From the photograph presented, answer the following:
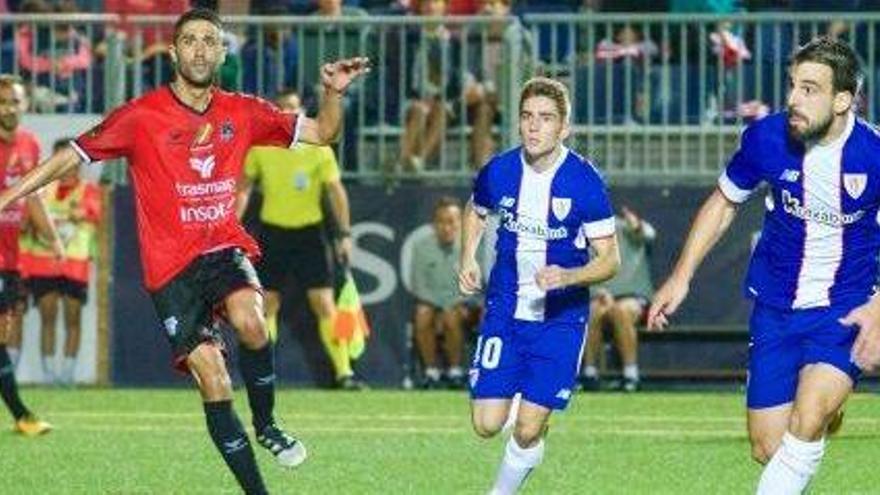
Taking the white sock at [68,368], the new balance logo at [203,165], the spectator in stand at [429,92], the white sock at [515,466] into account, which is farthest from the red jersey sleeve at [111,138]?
the spectator in stand at [429,92]

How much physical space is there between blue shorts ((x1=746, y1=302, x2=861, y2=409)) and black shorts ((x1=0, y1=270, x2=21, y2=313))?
767 centimetres

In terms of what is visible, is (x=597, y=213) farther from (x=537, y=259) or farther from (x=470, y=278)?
(x=470, y=278)

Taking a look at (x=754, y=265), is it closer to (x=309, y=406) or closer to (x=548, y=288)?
(x=548, y=288)

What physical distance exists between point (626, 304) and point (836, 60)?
11.8 meters

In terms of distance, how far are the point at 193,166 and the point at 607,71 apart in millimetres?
10252

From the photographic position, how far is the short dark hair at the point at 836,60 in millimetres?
11547

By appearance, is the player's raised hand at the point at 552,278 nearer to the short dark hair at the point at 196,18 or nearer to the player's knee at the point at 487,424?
the player's knee at the point at 487,424

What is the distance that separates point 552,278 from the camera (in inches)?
506

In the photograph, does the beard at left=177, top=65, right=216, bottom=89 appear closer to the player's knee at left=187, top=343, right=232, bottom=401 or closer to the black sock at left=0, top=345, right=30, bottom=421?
the player's knee at left=187, top=343, right=232, bottom=401

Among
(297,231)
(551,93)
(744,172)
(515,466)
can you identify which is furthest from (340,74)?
(297,231)

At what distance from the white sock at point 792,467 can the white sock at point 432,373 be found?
1216 centimetres

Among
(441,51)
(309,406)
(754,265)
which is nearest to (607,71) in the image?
(441,51)

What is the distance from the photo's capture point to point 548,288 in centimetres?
1302

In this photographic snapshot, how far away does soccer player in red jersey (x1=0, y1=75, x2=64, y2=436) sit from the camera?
18.6m
